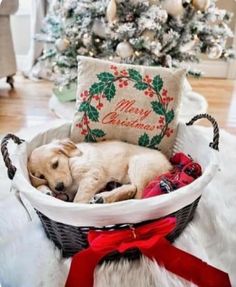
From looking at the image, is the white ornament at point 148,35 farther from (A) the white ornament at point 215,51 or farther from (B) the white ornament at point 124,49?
(A) the white ornament at point 215,51

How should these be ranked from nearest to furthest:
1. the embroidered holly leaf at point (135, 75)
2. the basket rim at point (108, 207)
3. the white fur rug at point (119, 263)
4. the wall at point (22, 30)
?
the basket rim at point (108, 207) < the white fur rug at point (119, 263) < the embroidered holly leaf at point (135, 75) < the wall at point (22, 30)

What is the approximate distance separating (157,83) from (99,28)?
93cm

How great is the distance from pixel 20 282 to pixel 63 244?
0.15m

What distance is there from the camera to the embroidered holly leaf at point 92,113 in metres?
1.27

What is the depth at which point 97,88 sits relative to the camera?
126 cm

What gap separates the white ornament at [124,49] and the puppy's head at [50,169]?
0.99m

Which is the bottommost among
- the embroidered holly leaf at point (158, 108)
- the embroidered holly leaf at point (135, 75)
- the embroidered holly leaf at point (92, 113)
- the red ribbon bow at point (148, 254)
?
the red ribbon bow at point (148, 254)

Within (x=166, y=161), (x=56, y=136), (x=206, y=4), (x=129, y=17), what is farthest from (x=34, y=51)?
(x=166, y=161)

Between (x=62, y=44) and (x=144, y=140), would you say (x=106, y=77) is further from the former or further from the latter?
(x=62, y=44)

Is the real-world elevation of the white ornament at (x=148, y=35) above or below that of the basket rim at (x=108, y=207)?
above

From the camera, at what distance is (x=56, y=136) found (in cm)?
131

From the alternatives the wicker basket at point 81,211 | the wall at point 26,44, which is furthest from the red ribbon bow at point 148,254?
the wall at point 26,44

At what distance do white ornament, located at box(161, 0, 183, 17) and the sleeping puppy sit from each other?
105 cm

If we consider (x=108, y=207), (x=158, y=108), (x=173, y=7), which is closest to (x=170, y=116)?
(x=158, y=108)
